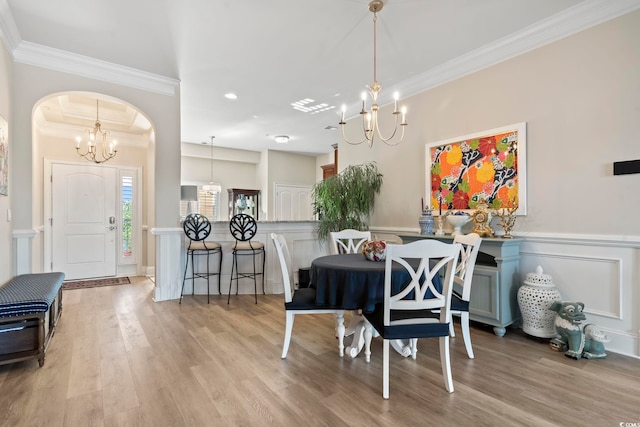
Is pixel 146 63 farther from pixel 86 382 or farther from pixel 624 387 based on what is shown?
pixel 624 387

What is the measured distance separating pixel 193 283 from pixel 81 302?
4.44 feet

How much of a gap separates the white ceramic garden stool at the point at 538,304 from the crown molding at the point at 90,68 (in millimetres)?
4656

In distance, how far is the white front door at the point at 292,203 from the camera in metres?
8.39

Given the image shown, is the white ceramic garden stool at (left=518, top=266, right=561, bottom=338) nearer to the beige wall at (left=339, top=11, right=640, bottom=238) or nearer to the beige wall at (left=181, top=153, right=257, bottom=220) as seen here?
the beige wall at (left=339, top=11, right=640, bottom=238)

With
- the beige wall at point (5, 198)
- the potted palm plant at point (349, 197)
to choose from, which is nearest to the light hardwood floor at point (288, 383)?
the beige wall at point (5, 198)

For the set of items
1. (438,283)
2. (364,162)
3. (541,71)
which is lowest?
(438,283)

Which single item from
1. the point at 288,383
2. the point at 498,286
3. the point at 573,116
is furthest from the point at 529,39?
the point at 288,383

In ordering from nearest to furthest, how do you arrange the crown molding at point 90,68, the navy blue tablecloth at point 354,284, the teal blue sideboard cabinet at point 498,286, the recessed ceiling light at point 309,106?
1. the navy blue tablecloth at point 354,284
2. the teal blue sideboard cabinet at point 498,286
3. the crown molding at point 90,68
4. the recessed ceiling light at point 309,106

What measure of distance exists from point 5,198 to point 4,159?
357mm

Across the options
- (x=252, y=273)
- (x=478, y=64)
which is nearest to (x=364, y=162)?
(x=478, y=64)

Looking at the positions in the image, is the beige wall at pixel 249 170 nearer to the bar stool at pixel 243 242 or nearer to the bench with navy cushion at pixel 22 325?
the bar stool at pixel 243 242

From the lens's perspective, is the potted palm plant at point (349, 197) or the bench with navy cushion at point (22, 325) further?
the potted palm plant at point (349, 197)

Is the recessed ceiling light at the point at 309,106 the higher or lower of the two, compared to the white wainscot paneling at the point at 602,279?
higher

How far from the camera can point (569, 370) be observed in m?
2.26
